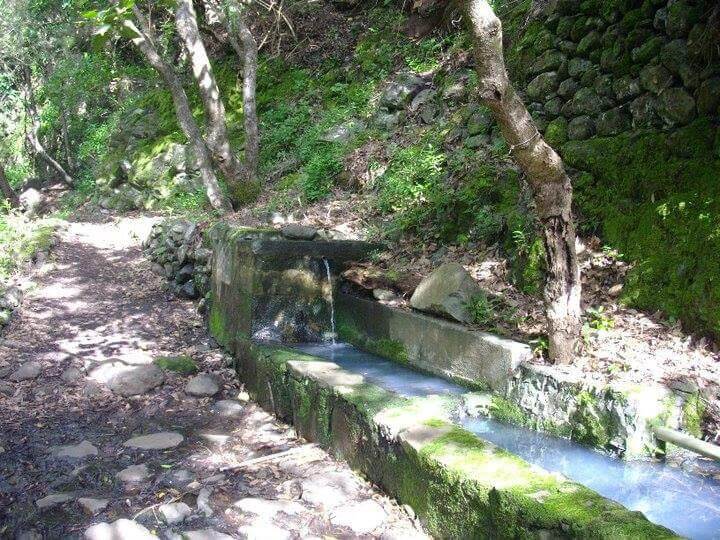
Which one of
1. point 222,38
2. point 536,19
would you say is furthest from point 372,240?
point 222,38

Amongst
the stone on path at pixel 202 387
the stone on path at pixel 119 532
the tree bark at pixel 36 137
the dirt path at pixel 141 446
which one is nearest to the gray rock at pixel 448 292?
the dirt path at pixel 141 446

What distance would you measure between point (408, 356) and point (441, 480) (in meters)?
2.44

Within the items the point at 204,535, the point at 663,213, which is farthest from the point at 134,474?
the point at 663,213

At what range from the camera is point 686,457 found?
378cm

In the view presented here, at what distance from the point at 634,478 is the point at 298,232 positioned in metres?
4.22

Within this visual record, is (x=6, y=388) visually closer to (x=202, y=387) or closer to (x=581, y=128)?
(x=202, y=387)

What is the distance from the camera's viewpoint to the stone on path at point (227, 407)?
17.9 ft

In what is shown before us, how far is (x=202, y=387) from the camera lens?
19.2ft

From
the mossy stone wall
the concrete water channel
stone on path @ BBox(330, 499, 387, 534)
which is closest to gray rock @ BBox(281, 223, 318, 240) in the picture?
the concrete water channel

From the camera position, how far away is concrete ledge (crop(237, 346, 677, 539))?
2625mm

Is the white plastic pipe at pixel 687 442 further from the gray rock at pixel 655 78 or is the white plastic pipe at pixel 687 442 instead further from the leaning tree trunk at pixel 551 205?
the gray rock at pixel 655 78

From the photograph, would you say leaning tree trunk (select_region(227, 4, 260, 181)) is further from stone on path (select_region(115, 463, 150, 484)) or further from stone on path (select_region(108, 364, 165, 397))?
stone on path (select_region(115, 463, 150, 484))

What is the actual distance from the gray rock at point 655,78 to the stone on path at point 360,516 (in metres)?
4.35

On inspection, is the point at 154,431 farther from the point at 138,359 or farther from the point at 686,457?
the point at 686,457
